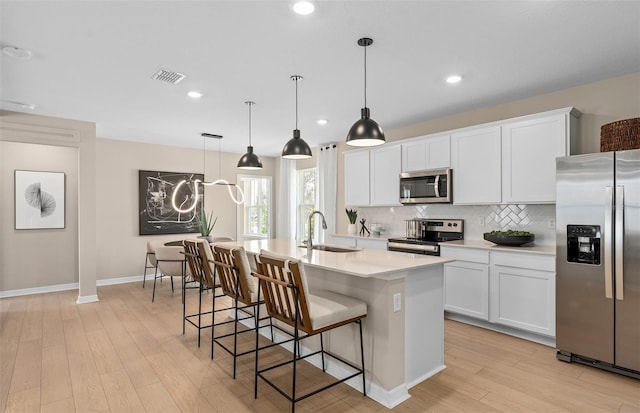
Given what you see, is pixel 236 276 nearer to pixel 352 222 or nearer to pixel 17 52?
pixel 17 52

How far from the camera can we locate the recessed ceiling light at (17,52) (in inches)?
110

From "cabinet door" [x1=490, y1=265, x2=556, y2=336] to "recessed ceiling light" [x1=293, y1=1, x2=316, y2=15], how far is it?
10.2 feet

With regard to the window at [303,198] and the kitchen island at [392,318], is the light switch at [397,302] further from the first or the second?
the window at [303,198]

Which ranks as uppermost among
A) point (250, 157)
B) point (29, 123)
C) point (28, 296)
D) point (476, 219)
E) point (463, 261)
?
point (29, 123)

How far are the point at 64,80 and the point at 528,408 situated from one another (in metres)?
4.86

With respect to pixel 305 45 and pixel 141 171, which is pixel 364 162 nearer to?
pixel 305 45

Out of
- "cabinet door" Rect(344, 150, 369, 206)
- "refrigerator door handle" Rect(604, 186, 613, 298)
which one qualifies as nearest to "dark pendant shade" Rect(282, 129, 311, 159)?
"cabinet door" Rect(344, 150, 369, 206)

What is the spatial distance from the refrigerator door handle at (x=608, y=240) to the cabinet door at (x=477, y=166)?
123 cm

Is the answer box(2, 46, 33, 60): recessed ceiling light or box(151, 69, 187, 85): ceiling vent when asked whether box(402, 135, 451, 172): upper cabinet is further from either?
box(2, 46, 33, 60): recessed ceiling light

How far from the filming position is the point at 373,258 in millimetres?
2873

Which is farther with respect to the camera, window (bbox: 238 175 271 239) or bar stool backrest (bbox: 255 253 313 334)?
window (bbox: 238 175 271 239)

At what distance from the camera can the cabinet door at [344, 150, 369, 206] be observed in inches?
222

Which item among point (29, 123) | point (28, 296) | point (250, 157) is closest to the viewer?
point (250, 157)

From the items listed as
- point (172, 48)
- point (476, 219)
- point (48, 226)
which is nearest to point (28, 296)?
point (48, 226)
